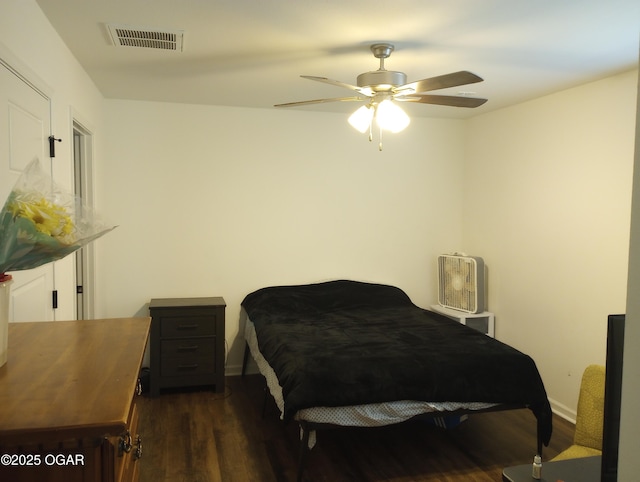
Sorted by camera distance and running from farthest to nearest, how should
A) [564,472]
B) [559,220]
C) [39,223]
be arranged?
1. [559,220]
2. [564,472]
3. [39,223]

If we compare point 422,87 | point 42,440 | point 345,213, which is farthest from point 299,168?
point 42,440

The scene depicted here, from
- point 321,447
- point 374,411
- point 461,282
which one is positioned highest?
point 461,282

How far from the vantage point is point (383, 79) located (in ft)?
8.70

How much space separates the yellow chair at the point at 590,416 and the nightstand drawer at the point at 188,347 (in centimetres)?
263

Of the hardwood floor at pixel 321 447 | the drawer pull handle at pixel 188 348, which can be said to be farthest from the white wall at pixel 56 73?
the drawer pull handle at pixel 188 348

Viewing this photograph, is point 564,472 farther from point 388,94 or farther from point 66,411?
point 388,94

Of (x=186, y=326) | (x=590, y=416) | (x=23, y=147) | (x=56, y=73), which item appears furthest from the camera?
(x=186, y=326)

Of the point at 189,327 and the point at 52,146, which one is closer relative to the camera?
the point at 52,146

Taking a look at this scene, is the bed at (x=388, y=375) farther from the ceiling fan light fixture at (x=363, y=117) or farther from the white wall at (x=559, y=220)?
the ceiling fan light fixture at (x=363, y=117)

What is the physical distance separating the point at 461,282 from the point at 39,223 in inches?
159

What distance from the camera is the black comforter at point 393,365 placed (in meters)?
2.75

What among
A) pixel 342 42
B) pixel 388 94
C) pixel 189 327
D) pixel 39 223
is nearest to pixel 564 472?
pixel 39 223

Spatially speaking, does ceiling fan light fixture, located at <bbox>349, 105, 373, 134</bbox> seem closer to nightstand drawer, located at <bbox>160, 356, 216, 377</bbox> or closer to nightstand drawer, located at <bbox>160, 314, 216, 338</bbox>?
nightstand drawer, located at <bbox>160, 314, 216, 338</bbox>

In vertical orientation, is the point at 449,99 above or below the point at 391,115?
above
